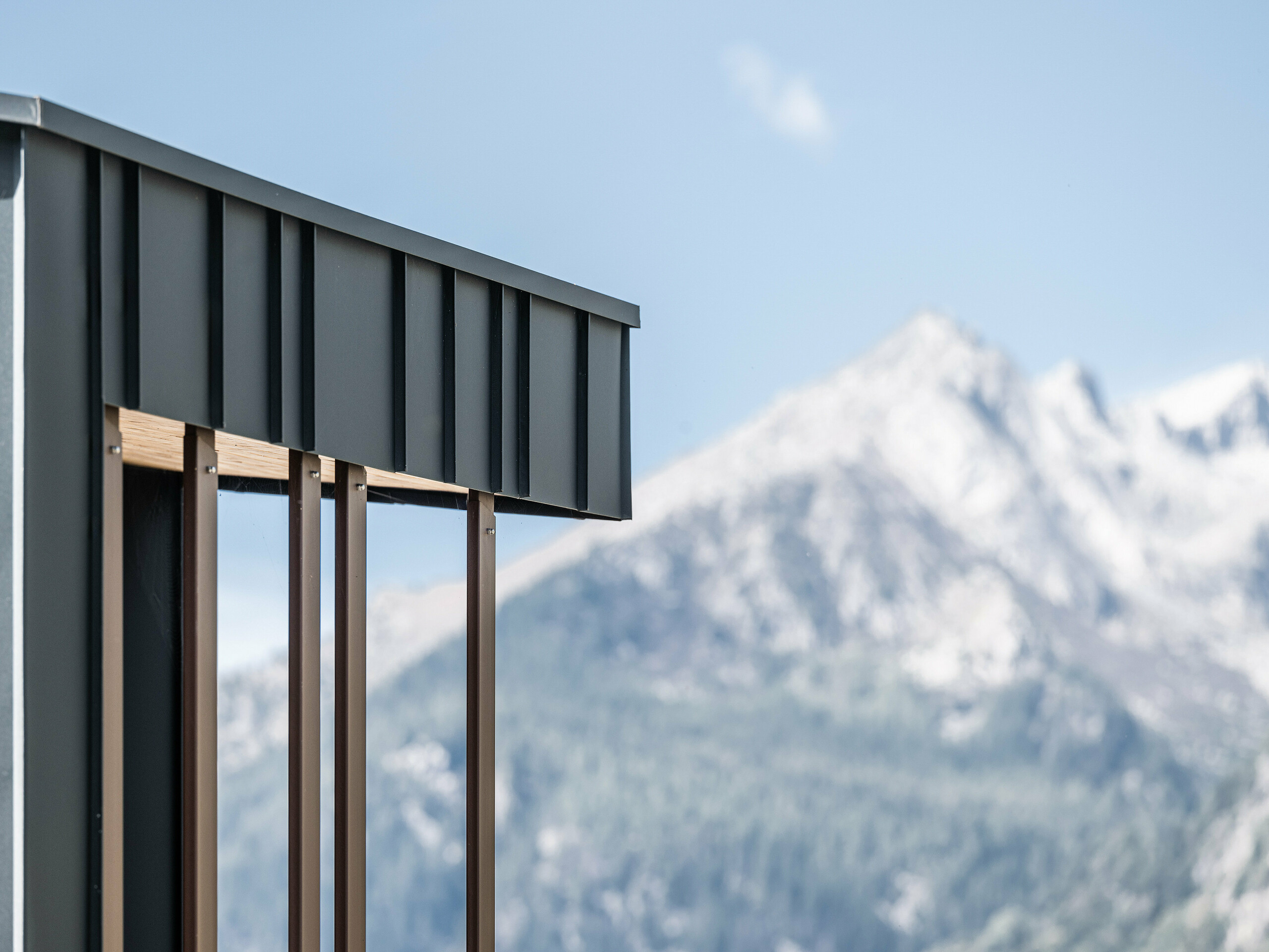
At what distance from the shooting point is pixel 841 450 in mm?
81000

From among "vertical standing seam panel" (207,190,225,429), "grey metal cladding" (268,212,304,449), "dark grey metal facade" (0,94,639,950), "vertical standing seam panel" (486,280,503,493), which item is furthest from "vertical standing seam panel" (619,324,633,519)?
"vertical standing seam panel" (207,190,225,429)

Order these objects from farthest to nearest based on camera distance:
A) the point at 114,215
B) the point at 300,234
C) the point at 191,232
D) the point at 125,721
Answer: the point at 125,721
the point at 300,234
the point at 191,232
the point at 114,215

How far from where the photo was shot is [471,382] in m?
4.48

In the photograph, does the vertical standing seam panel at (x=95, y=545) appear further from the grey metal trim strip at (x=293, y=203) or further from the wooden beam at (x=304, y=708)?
the wooden beam at (x=304, y=708)

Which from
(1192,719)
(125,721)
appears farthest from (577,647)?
(125,721)

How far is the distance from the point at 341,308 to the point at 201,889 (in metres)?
1.76

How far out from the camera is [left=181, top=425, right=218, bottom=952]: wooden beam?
3549 millimetres

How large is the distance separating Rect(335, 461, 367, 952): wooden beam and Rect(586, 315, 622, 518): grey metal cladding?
3.68 feet

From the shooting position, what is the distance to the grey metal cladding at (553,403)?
4703mm

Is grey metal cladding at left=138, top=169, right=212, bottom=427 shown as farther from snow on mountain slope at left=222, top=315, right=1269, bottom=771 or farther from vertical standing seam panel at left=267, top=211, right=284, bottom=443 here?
snow on mountain slope at left=222, top=315, right=1269, bottom=771

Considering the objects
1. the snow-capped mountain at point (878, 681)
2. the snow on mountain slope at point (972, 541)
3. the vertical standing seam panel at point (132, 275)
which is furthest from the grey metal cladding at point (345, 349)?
the snow on mountain slope at point (972, 541)

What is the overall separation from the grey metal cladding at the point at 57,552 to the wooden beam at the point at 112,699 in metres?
0.04

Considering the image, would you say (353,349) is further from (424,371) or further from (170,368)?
(170,368)

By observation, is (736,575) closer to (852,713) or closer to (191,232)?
(852,713)
